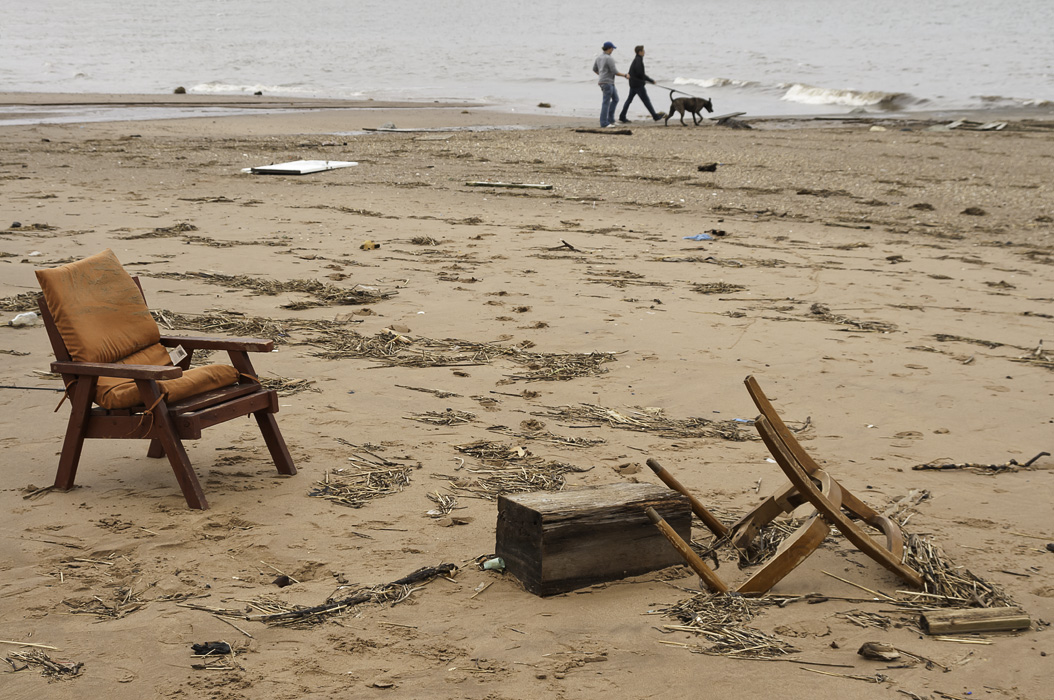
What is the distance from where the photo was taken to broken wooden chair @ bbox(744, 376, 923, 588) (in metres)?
3.31

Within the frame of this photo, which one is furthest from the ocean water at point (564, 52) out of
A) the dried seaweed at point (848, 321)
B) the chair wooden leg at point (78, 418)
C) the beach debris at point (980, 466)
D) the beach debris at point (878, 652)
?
the beach debris at point (878, 652)

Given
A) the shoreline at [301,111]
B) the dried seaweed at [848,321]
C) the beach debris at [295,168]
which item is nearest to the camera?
the dried seaweed at [848,321]

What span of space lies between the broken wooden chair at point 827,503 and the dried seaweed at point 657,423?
158cm

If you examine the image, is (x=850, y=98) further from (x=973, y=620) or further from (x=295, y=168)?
(x=973, y=620)

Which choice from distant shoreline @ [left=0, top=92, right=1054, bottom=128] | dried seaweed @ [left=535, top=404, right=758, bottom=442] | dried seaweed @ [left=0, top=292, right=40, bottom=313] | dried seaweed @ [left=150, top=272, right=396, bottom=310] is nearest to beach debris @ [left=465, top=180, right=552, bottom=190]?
dried seaweed @ [left=150, top=272, right=396, bottom=310]

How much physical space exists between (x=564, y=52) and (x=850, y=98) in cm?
2826

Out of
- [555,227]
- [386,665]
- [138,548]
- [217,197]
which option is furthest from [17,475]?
[217,197]

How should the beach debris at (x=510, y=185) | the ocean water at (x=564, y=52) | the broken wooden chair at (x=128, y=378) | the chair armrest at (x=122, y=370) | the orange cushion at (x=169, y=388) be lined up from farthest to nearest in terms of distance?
1. the ocean water at (x=564, y=52)
2. the beach debris at (x=510, y=185)
3. the orange cushion at (x=169, y=388)
4. the broken wooden chair at (x=128, y=378)
5. the chair armrest at (x=122, y=370)

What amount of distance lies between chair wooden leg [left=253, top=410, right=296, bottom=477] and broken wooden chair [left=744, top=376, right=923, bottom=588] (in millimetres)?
2328

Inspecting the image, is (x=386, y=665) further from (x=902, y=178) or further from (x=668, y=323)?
(x=902, y=178)

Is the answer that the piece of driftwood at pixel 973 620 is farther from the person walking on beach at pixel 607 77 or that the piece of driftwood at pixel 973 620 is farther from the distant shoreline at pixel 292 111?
the distant shoreline at pixel 292 111

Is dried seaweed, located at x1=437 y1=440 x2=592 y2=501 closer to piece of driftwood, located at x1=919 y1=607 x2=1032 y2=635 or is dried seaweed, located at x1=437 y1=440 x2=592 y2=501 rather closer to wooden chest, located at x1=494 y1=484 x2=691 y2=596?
wooden chest, located at x1=494 y1=484 x2=691 y2=596

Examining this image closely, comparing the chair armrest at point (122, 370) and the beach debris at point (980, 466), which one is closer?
the chair armrest at point (122, 370)

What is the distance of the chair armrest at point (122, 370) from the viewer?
4.14 m
